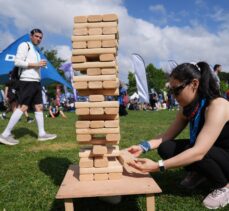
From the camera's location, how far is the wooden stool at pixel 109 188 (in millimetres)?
2332

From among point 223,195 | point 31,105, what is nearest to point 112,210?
point 223,195

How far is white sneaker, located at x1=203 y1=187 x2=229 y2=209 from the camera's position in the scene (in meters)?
2.69

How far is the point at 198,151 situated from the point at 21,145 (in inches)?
148

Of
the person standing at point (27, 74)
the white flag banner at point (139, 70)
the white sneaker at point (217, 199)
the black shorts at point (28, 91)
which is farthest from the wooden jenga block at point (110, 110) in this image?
the white flag banner at point (139, 70)

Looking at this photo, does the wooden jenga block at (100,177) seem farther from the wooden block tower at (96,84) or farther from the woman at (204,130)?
the woman at (204,130)

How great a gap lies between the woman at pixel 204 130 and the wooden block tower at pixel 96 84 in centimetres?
27

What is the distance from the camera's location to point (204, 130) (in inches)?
102

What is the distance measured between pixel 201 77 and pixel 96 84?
864 millimetres

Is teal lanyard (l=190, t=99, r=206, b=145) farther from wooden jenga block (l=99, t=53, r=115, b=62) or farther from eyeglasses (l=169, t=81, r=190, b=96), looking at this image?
wooden jenga block (l=99, t=53, r=115, b=62)

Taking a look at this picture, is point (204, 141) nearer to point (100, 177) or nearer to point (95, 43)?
point (100, 177)

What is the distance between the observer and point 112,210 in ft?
8.86

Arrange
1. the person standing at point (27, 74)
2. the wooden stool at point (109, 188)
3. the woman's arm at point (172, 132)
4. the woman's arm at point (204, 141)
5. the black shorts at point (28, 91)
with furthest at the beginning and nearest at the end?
1. the black shorts at point (28, 91)
2. the person standing at point (27, 74)
3. the woman's arm at point (172, 132)
4. the woman's arm at point (204, 141)
5. the wooden stool at point (109, 188)

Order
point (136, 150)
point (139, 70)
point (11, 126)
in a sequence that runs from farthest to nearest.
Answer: point (139, 70)
point (11, 126)
point (136, 150)

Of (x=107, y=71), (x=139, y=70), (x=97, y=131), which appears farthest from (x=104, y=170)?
(x=139, y=70)
